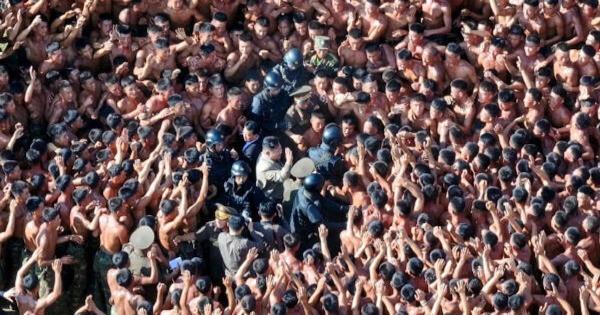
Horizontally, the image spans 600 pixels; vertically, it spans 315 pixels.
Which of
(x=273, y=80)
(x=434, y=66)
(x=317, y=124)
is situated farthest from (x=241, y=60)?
(x=434, y=66)

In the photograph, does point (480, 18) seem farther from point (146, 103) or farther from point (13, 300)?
point (13, 300)

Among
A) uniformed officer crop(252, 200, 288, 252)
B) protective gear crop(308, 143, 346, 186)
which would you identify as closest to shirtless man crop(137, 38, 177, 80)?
protective gear crop(308, 143, 346, 186)

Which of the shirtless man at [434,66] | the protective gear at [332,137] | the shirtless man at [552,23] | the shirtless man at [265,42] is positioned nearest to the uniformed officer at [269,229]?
the protective gear at [332,137]

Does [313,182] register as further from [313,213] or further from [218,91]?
[218,91]

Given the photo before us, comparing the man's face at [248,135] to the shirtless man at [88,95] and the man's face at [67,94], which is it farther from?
the man's face at [67,94]

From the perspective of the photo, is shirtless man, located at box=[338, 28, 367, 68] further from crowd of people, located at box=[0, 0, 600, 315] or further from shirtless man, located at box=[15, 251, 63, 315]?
shirtless man, located at box=[15, 251, 63, 315]

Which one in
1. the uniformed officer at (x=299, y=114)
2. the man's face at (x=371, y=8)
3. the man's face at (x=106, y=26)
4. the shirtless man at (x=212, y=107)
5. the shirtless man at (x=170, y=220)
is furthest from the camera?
the man's face at (x=106, y=26)
